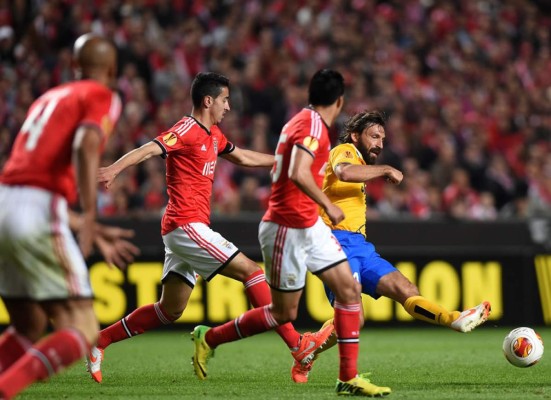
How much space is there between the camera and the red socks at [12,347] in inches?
240

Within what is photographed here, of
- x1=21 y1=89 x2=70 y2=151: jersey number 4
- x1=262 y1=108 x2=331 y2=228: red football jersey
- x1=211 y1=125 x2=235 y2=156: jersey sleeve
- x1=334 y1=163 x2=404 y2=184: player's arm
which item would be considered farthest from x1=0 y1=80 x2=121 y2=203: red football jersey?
x1=211 y1=125 x2=235 y2=156: jersey sleeve

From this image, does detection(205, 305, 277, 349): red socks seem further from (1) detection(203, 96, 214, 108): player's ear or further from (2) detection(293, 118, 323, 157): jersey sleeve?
(1) detection(203, 96, 214, 108): player's ear

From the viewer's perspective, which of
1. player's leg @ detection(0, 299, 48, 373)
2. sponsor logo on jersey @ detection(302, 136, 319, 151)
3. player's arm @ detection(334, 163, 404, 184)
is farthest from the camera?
player's arm @ detection(334, 163, 404, 184)

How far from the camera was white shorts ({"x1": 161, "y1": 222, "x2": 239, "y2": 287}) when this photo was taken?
28.5ft

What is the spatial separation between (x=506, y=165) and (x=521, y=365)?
9.47 metres

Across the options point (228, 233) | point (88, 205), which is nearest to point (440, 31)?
point (228, 233)

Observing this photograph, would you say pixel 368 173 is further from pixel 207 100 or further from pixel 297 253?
pixel 207 100

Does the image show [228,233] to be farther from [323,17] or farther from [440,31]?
[440,31]

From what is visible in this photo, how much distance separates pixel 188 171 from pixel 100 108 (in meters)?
3.30

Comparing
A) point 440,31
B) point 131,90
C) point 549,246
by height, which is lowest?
point 549,246

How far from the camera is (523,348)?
28.2 ft

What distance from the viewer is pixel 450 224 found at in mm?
14711

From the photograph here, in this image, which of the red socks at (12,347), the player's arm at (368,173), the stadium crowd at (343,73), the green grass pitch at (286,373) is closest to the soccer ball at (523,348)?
the green grass pitch at (286,373)

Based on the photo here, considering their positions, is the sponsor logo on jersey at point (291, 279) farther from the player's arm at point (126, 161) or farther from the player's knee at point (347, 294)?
the player's arm at point (126, 161)
